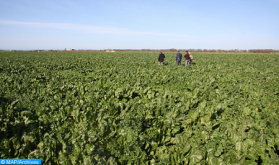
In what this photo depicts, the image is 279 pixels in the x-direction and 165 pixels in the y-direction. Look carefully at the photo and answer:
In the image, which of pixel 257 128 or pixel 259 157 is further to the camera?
pixel 257 128

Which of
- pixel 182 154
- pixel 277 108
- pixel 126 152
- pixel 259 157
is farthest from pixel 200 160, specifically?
pixel 277 108

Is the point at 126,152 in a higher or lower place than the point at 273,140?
lower

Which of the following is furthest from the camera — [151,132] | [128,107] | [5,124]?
[128,107]

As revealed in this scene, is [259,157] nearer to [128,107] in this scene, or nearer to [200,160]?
[200,160]

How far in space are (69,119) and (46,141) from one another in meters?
1.52

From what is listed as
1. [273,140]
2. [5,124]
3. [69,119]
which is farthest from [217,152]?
[5,124]

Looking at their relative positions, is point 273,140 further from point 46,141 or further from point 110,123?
point 46,141

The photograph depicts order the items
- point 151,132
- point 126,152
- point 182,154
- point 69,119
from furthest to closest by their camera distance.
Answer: point 69,119 < point 151,132 < point 126,152 < point 182,154

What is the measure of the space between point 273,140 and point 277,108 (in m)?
2.90

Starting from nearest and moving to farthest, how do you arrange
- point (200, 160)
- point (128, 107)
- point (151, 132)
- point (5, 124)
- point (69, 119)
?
1. point (200, 160)
2. point (151, 132)
3. point (5, 124)
4. point (69, 119)
5. point (128, 107)

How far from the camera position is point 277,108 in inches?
202

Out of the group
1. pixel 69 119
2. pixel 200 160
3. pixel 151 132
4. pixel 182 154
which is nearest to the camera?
pixel 200 160

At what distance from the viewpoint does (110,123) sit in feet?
12.5

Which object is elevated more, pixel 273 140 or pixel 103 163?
pixel 273 140
